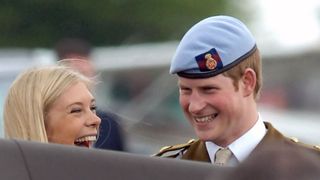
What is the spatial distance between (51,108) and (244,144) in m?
0.60

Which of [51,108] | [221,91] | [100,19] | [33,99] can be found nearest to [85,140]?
[51,108]

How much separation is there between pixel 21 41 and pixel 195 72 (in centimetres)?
1494

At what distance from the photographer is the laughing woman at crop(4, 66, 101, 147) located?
3758 mm

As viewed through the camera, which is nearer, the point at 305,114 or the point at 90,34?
the point at 305,114

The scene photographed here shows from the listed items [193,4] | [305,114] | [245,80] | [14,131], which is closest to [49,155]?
[14,131]

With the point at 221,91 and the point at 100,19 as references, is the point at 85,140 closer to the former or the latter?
the point at 221,91

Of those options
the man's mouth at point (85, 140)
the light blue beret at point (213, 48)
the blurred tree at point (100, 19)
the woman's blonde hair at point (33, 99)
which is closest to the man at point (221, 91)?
the light blue beret at point (213, 48)

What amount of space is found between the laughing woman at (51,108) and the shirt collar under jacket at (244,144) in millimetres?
394

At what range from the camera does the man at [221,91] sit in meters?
3.90

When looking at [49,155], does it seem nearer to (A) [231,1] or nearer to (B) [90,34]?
(B) [90,34]

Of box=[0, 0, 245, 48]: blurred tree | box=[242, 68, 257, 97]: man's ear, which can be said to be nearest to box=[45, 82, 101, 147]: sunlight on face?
box=[242, 68, 257, 97]: man's ear

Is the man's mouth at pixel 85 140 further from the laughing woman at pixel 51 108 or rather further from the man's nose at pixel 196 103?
the man's nose at pixel 196 103

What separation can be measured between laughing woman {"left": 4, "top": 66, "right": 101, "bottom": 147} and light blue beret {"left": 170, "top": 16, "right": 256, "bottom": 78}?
1.03 ft

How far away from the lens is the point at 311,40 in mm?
19141
